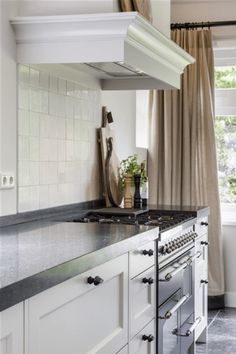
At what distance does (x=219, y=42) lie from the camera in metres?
5.14

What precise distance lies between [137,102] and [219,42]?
2.87 feet

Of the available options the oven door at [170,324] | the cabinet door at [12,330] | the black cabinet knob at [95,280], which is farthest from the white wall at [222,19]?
the cabinet door at [12,330]

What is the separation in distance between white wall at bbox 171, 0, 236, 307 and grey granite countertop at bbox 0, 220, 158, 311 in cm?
260

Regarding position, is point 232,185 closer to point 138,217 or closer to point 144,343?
point 138,217

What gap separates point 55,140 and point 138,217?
2.14ft

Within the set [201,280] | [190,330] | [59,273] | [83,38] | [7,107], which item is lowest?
[190,330]

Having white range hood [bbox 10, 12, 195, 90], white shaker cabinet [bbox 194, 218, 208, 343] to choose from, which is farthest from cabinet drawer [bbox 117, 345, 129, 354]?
white shaker cabinet [bbox 194, 218, 208, 343]

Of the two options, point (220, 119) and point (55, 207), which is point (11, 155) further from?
point (220, 119)

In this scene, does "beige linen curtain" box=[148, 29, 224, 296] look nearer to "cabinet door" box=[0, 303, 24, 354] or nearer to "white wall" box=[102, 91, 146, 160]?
"white wall" box=[102, 91, 146, 160]

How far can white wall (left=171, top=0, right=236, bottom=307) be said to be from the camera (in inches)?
201

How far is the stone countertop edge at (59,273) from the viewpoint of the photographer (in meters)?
1.47

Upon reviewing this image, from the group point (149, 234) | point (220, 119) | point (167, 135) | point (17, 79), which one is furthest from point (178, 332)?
point (220, 119)

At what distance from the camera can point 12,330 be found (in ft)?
4.97

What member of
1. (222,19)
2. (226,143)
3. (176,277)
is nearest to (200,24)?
(222,19)
